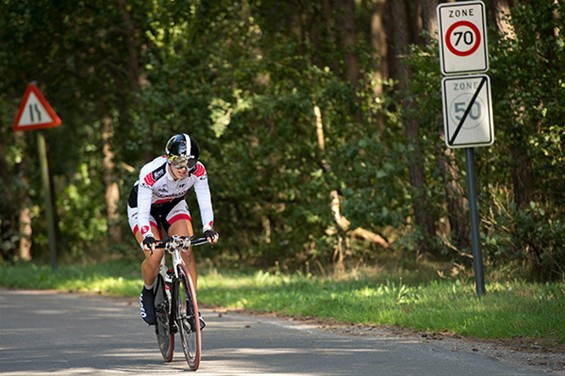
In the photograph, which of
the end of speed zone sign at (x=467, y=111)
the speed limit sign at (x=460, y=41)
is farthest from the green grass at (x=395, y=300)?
the speed limit sign at (x=460, y=41)

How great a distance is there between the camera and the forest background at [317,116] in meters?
17.5

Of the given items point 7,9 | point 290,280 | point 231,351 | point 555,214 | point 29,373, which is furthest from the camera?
point 7,9

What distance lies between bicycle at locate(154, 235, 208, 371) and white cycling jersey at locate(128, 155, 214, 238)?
0.27 m

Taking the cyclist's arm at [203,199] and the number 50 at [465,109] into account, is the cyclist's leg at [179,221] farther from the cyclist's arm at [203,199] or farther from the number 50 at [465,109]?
the number 50 at [465,109]

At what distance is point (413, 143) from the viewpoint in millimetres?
20078

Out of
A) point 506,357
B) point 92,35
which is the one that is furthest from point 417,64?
point 92,35

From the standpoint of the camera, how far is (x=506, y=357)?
1091 centimetres

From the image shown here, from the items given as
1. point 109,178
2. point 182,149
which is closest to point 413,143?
point 182,149

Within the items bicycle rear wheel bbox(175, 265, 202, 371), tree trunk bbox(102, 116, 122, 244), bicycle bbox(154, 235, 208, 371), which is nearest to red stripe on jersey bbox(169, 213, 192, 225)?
bicycle bbox(154, 235, 208, 371)

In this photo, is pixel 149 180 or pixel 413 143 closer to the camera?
pixel 149 180

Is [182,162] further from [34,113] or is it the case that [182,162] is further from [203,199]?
[34,113]

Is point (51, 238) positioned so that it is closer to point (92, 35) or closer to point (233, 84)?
point (233, 84)

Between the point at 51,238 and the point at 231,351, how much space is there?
13.5m

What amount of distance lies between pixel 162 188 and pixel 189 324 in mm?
1239
